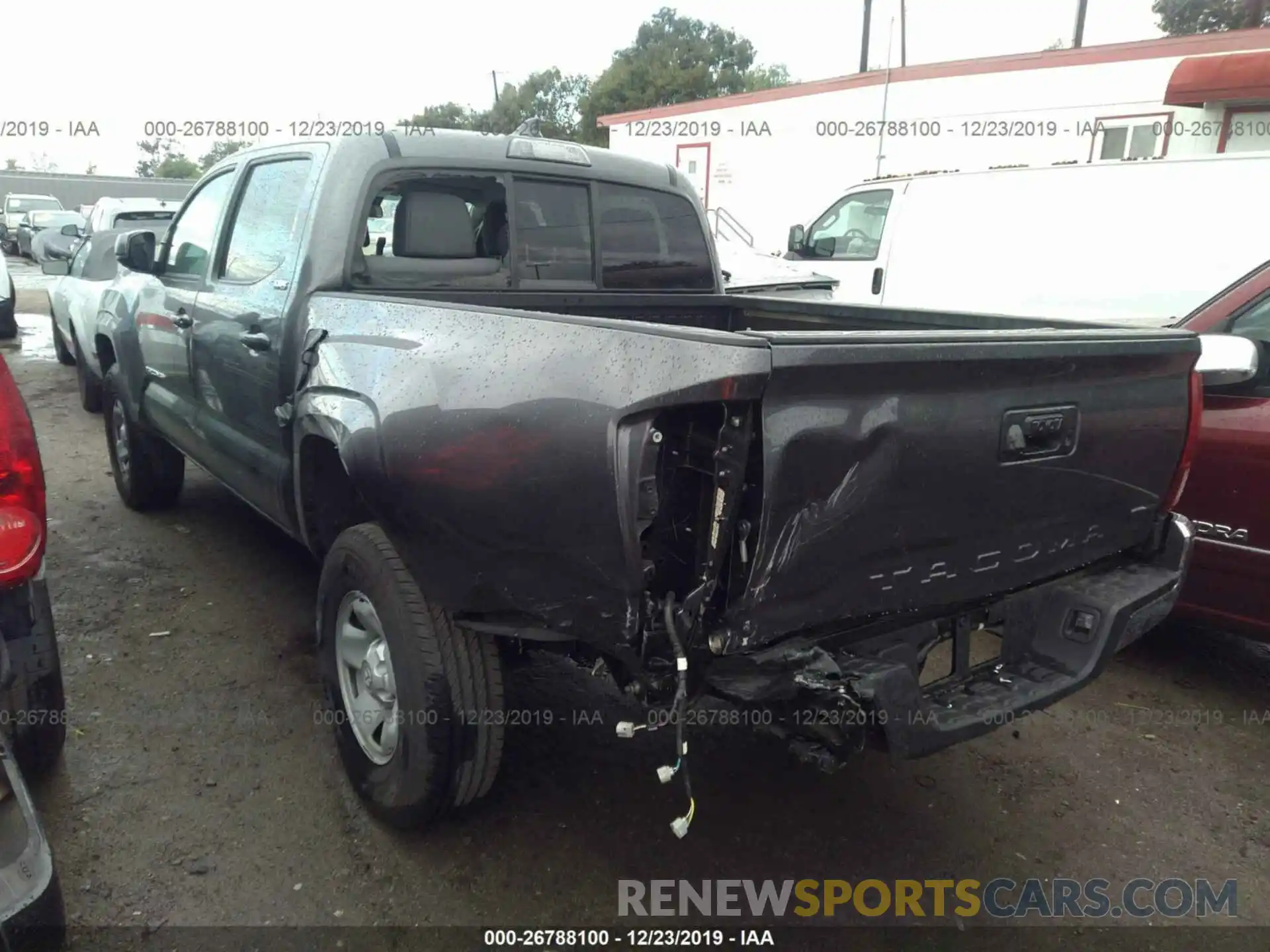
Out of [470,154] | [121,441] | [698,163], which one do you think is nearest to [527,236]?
[470,154]

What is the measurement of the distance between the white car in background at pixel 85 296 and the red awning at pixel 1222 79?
956 centimetres

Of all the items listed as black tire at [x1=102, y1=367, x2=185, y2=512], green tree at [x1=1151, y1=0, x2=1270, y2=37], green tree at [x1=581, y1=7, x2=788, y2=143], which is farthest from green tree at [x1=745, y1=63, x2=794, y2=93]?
black tire at [x1=102, y1=367, x2=185, y2=512]

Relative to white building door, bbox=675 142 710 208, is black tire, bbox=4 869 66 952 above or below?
below

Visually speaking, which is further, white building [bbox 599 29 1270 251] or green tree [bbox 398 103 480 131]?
green tree [bbox 398 103 480 131]

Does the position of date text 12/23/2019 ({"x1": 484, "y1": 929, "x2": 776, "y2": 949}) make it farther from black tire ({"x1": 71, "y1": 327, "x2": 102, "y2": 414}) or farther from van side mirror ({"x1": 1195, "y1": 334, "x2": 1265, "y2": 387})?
black tire ({"x1": 71, "y1": 327, "x2": 102, "y2": 414})

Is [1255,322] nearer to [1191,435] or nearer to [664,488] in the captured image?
[1191,435]

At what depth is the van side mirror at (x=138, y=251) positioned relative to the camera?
4.62 m

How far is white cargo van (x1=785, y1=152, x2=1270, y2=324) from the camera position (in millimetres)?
5633

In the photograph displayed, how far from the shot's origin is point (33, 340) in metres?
12.5

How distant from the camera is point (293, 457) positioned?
3215 mm

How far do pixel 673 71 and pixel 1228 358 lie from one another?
40342 millimetres

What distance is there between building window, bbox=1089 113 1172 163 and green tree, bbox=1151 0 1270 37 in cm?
1970

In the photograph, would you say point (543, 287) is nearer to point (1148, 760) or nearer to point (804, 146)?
point (1148, 760)

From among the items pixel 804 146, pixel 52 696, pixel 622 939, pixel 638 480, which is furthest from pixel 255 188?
pixel 804 146
